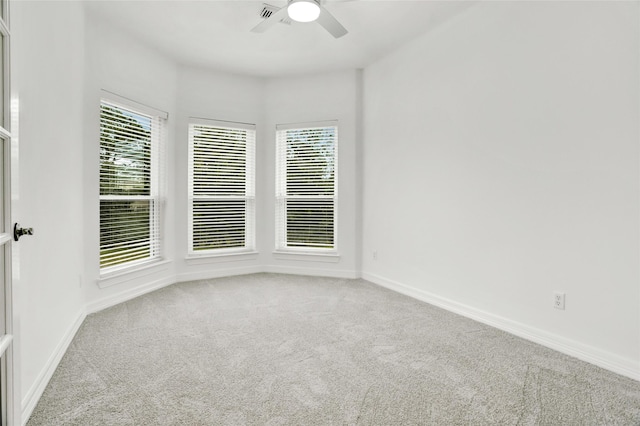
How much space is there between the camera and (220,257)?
4805mm

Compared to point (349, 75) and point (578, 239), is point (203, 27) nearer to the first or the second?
point (349, 75)

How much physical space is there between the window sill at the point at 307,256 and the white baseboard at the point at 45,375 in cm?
258

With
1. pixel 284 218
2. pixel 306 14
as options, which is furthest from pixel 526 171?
pixel 284 218

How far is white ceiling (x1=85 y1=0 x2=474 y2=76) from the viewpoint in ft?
10.4

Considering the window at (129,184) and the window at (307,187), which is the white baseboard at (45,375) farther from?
the window at (307,187)

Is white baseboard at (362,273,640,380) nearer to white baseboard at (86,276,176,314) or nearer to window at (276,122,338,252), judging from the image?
window at (276,122,338,252)

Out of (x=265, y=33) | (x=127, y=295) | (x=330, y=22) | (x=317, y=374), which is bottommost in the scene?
(x=317, y=374)

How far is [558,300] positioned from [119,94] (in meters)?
4.32

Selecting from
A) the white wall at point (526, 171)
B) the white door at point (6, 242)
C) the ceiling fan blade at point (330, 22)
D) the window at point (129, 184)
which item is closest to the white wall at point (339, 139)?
the white wall at point (526, 171)

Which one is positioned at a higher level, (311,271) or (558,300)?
(558,300)

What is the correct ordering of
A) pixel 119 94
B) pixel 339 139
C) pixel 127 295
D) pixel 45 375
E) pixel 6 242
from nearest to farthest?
pixel 6 242
pixel 45 375
pixel 119 94
pixel 127 295
pixel 339 139

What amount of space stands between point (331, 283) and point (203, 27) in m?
3.17

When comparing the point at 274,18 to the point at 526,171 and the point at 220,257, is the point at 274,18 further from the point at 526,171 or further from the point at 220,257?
the point at 220,257

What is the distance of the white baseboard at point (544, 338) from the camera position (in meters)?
2.22
